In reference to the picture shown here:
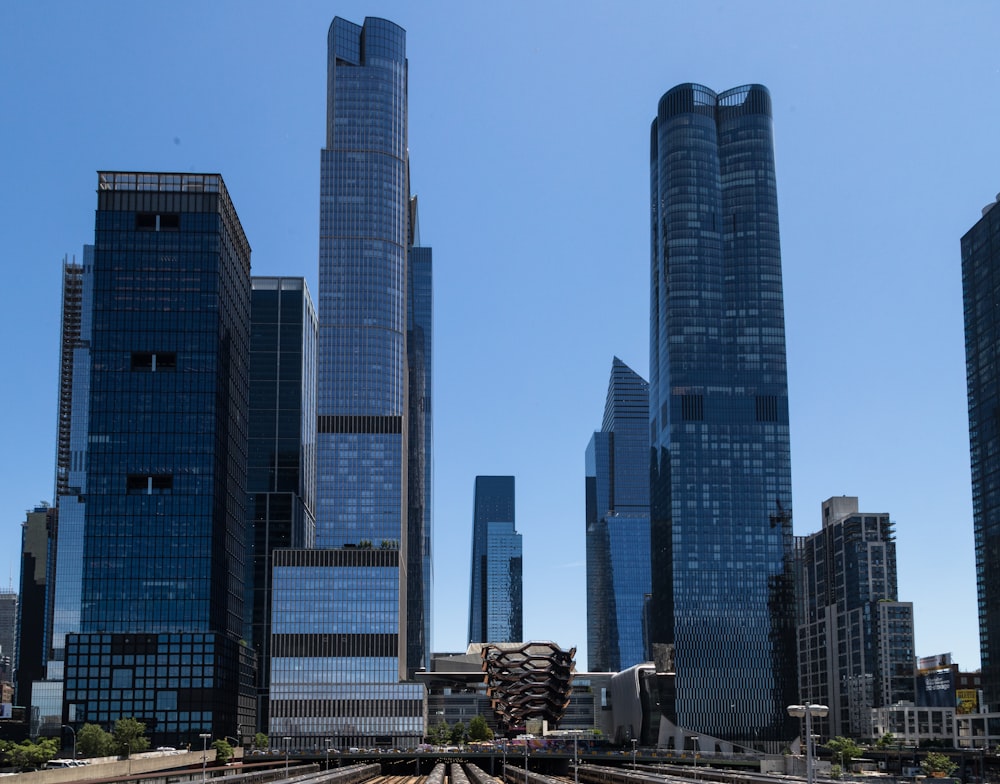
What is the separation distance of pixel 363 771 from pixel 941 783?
6441 cm

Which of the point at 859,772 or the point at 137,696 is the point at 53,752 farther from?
the point at 859,772

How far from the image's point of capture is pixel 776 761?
17325cm

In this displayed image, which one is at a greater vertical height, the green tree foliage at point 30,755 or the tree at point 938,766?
the green tree foliage at point 30,755

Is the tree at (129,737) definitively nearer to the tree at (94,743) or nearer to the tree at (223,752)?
the tree at (94,743)

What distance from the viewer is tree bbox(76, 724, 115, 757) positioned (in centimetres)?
17388

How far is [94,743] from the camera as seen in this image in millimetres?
174125

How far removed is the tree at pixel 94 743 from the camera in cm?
17388

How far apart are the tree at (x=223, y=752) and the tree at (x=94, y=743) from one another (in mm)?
15323

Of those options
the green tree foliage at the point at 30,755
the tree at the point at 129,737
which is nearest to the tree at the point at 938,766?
the tree at the point at 129,737

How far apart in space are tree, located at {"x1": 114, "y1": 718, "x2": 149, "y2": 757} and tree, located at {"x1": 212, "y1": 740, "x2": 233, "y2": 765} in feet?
33.2

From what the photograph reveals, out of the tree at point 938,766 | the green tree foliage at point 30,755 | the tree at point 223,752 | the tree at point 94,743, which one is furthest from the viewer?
the tree at point 223,752

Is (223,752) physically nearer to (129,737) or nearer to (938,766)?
(129,737)

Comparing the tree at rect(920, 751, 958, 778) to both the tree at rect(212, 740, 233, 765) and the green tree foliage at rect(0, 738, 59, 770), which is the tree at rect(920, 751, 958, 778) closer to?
the tree at rect(212, 740, 233, 765)

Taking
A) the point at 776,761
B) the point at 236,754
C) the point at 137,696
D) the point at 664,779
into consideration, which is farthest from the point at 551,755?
the point at 664,779
